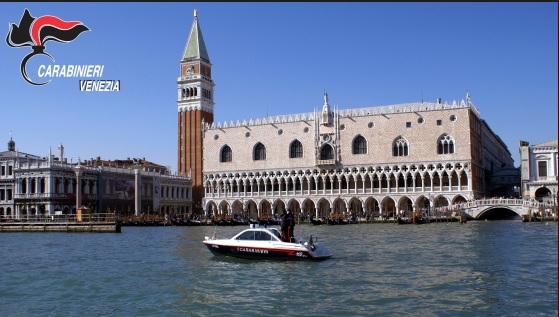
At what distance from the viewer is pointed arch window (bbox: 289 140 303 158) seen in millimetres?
54000

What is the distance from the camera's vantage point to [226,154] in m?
57.9

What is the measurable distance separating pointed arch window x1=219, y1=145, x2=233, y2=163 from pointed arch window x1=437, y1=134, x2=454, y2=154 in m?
19.1

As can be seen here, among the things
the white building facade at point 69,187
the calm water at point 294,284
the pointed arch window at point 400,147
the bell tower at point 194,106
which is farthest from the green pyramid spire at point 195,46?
the calm water at point 294,284

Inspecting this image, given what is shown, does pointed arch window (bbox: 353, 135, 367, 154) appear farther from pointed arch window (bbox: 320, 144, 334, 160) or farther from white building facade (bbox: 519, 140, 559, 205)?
white building facade (bbox: 519, 140, 559, 205)

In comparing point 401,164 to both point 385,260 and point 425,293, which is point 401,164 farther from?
point 425,293

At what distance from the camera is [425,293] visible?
1117cm

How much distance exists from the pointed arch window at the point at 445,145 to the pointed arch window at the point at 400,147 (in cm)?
261

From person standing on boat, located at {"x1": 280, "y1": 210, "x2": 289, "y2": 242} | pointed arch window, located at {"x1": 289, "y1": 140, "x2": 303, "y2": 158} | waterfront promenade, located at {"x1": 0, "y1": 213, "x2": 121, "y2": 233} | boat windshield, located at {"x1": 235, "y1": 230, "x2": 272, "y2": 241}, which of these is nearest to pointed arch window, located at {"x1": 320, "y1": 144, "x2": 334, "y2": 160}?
pointed arch window, located at {"x1": 289, "y1": 140, "x2": 303, "y2": 158}

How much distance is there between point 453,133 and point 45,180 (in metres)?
31.8

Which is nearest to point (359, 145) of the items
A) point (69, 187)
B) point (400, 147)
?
point (400, 147)

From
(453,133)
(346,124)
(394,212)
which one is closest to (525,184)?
(453,133)

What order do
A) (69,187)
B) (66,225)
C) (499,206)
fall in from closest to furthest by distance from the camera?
(66,225) < (499,206) < (69,187)

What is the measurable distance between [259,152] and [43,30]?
41947mm

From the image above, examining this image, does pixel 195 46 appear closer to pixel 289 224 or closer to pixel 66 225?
pixel 66 225
